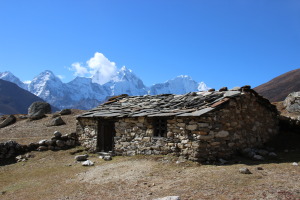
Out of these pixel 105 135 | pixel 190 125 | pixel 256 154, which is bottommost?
pixel 256 154

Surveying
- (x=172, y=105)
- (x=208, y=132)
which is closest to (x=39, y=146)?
(x=172, y=105)

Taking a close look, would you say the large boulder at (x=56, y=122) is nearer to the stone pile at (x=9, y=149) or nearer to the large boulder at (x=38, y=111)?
the large boulder at (x=38, y=111)

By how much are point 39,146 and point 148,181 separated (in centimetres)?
951

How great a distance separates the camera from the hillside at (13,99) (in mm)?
128587

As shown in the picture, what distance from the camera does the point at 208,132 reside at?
9758mm

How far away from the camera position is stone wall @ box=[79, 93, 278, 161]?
9.78m

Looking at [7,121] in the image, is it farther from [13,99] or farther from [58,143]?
[13,99]

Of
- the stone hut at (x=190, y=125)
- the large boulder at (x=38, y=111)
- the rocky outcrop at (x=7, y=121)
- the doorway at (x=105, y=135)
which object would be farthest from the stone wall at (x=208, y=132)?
the rocky outcrop at (x=7, y=121)

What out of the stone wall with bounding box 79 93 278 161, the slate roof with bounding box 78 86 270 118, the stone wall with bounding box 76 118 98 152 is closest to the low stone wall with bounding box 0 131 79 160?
the stone wall with bounding box 76 118 98 152

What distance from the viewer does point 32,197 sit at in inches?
308

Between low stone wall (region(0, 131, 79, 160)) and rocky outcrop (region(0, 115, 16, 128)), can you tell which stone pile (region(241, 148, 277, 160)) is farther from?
rocky outcrop (region(0, 115, 16, 128))

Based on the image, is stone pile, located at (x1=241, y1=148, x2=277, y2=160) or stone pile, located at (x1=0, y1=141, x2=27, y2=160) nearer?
stone pile, located at (x1=241, y1=148, x2=277, y2=160)

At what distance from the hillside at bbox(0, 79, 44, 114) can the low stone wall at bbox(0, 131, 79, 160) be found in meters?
125

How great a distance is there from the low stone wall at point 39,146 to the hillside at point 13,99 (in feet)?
410
